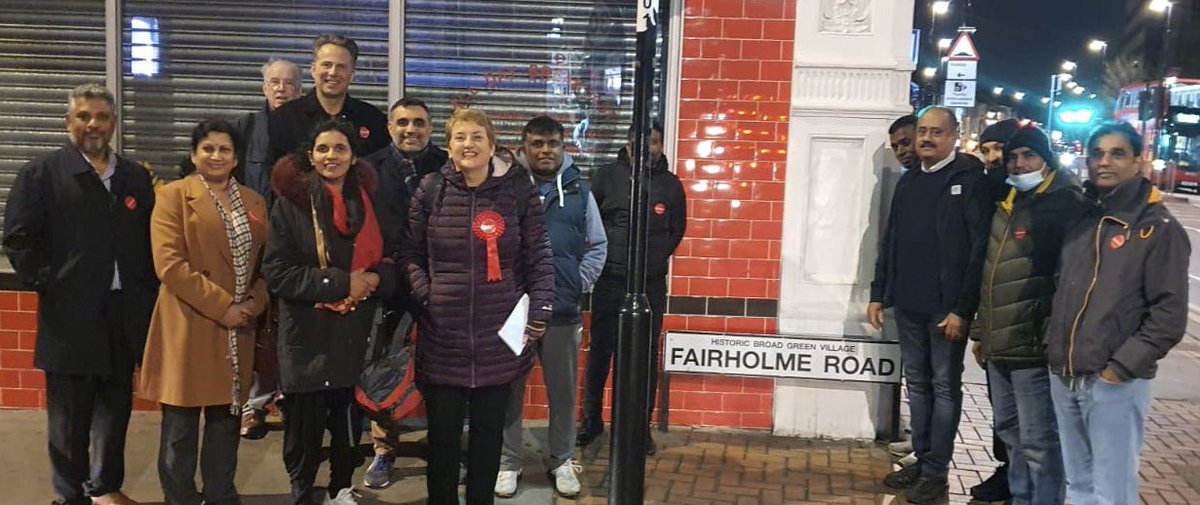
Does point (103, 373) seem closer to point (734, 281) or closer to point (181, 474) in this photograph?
point (181, 474)

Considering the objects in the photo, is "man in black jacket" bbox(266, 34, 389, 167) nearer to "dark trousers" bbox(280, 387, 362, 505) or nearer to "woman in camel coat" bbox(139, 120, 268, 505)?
"woman in camel coat" bbox(139, 120, 268, 505)

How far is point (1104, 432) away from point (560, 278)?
2519mm

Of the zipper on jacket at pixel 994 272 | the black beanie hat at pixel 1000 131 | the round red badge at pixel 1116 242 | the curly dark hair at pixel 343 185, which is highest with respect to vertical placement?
the black beanie hat at pixel 1000 131

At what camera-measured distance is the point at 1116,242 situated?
12.7 feet

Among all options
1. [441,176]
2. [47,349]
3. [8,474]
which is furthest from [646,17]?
[8,474]

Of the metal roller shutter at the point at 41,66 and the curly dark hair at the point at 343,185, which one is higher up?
the metal roller shutter at the point at 41,66

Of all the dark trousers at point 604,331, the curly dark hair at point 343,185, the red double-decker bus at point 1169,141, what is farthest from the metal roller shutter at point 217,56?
the red double-decker bus at point 1169,141

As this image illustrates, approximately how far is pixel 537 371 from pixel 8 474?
116 inches

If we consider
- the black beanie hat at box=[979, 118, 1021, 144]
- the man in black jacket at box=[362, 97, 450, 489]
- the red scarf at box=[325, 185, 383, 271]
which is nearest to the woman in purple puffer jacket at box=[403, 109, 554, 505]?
the red scarf at box=[325, 185, 383, 271]

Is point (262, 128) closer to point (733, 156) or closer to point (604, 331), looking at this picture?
point (604, 331)

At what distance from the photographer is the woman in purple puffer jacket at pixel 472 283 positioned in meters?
3.98

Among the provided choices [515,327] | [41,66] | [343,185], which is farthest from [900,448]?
[41,66]

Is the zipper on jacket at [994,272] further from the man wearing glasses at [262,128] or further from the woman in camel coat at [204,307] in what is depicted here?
the man wearing glasses at [262,128]

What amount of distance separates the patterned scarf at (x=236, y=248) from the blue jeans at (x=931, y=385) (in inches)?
135
